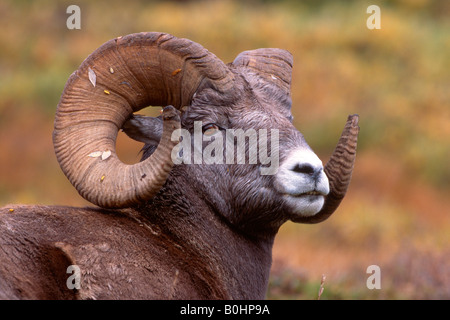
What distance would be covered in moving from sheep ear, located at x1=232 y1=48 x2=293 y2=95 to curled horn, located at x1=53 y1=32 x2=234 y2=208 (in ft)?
1.78

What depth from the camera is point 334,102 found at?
26797mm

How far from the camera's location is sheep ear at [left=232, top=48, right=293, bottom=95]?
23.4 feet

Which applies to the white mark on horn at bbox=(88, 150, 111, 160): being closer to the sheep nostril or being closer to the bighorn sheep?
the bighorn sheep

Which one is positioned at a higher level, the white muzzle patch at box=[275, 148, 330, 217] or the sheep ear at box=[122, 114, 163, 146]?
the sheep ear at box=[122, 114, 163, 146]

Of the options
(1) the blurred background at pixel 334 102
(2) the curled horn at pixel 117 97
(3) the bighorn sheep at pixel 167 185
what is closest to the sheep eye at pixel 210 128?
(3) the bighorn sheep at pixel 167 185

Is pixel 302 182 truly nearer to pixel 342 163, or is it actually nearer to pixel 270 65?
pixel 342 163

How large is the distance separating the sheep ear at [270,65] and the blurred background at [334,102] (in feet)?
11.1

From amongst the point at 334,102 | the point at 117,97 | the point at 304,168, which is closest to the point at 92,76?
the point at 117,97

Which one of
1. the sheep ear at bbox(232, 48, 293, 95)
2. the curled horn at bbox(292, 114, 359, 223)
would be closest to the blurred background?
the curled horn at bbox(292, 114, 359, 223)

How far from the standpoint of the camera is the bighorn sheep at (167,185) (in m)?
5.92

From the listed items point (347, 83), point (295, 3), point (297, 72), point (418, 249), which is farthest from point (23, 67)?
point (418, 249)

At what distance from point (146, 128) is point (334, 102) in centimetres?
2072
